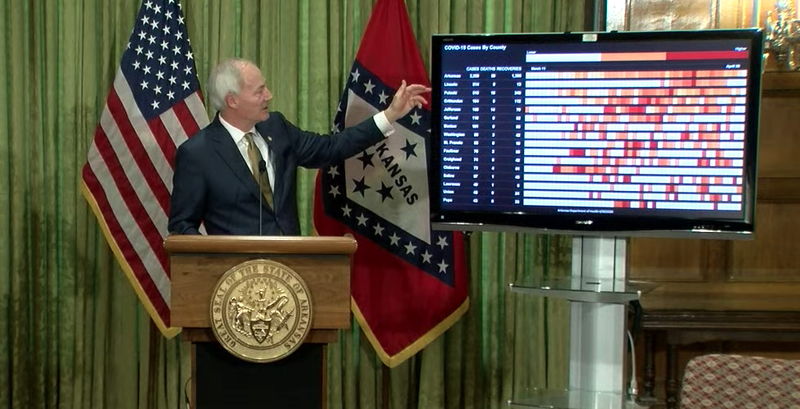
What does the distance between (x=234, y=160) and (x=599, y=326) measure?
1372mm

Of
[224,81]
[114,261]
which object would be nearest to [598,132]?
[224,81]

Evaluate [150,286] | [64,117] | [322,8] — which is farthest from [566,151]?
[64,117]

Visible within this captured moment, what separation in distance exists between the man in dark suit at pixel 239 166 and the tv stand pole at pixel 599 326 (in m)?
0.90

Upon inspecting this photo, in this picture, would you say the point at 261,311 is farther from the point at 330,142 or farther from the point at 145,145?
the point at 145,145

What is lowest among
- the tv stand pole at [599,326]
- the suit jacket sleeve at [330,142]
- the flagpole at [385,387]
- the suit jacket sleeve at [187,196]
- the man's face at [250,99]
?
the flagpole at [385,387]

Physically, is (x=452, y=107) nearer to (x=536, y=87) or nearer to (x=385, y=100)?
(x=536, y=87)

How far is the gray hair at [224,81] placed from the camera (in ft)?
11.2

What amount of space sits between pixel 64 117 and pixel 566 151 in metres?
2.28

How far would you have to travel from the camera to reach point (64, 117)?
A: 4.19m

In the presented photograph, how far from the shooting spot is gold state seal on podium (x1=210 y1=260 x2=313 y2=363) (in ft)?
9.49

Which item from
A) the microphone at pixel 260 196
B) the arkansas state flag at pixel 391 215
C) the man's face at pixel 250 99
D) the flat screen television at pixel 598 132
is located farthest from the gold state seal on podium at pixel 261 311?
the arkansas state flag at pixel 391 215

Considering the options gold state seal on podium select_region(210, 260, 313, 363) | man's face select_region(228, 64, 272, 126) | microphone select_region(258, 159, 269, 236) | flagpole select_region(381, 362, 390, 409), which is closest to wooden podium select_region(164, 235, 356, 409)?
gold state seal on podium select_region(210, 260, 313, 363)

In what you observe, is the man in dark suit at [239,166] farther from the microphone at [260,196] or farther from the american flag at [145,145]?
the american flag at [145,145]

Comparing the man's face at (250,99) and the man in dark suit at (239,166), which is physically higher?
the man's face at (250,99)
